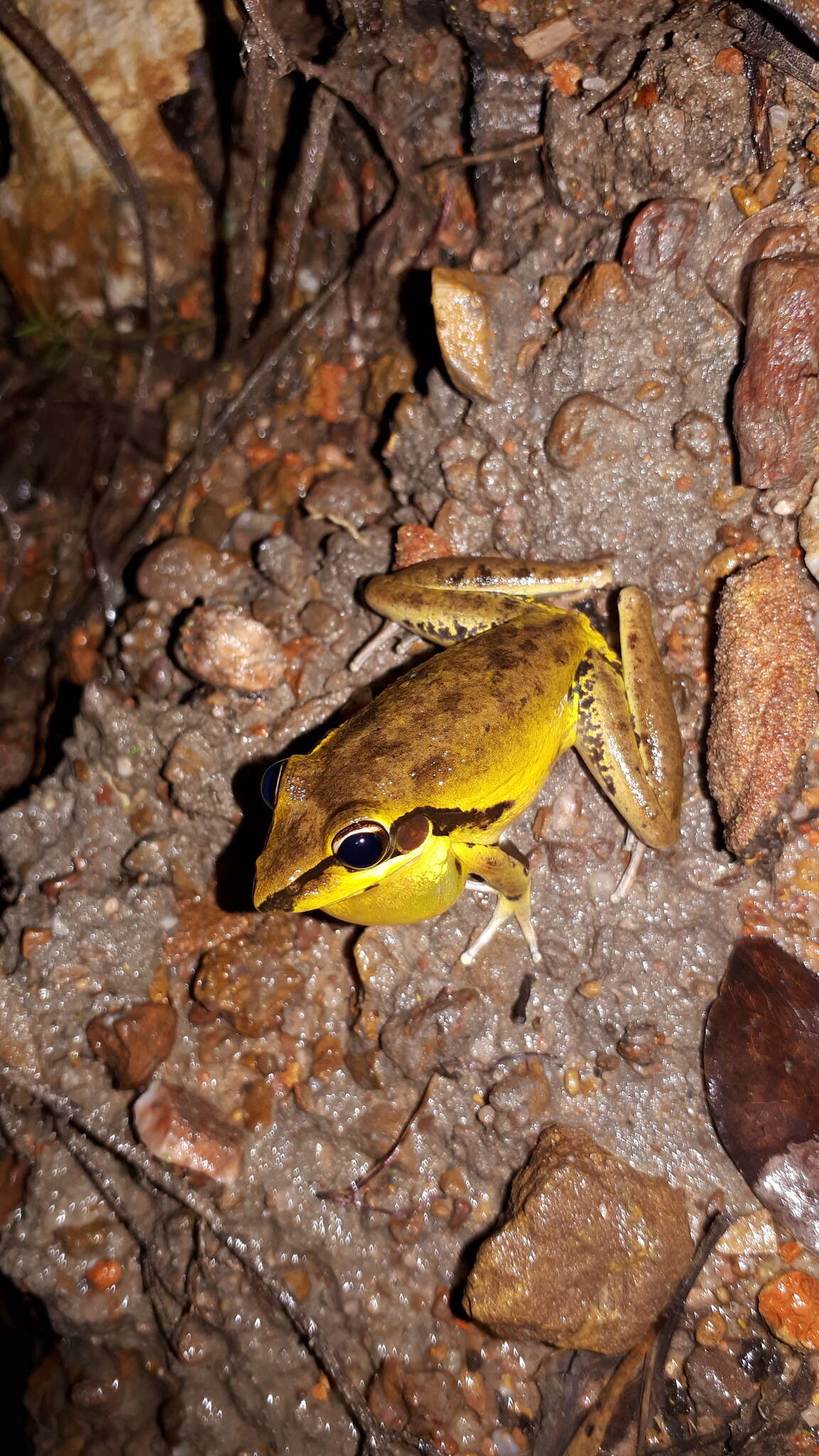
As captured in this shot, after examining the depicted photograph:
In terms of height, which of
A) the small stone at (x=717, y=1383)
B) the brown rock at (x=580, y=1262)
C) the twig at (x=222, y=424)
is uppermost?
the twig at (x=222, y=424)

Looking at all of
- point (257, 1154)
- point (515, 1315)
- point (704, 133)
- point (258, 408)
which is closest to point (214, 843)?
point (257, 1154)

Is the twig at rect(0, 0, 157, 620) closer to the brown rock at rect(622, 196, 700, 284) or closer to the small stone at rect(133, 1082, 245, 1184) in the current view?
the small stone at rect(133, 1082, 245, 1184)

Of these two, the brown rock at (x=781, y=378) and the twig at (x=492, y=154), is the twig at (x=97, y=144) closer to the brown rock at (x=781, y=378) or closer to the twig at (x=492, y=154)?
the twig at (x=492, y=154)

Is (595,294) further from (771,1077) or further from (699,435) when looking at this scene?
(771,1077)

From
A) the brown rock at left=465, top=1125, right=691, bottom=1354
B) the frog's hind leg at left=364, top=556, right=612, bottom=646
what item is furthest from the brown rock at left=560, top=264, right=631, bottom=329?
the brown rock at left=465, top=1125, right=691, bottom=1354

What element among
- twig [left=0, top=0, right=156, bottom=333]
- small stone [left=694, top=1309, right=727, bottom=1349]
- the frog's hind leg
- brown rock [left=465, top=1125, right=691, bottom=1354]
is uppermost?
twig [left=0, top=0, right=156, bottom=333]

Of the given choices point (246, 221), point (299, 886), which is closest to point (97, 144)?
point (246, 221)

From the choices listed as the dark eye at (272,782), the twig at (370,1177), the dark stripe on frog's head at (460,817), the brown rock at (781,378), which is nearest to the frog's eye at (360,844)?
the dark stripe on frog's head at (460,817)
